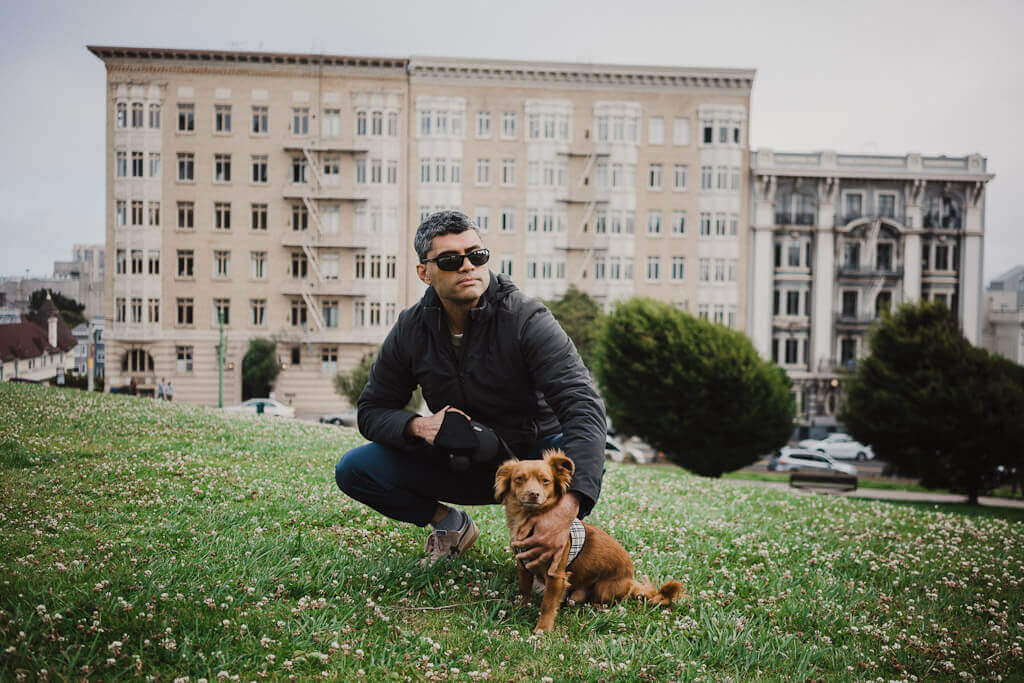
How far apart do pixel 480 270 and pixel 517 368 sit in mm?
685

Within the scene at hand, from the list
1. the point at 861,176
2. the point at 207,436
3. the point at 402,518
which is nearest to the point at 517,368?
the point at 402,518

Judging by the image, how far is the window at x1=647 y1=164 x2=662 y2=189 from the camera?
50.8 metres

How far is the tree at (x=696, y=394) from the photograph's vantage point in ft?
87.0

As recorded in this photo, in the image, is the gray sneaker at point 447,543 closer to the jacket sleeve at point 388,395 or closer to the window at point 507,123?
the jacket sleeve at point 388,395

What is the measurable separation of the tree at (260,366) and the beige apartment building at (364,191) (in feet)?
2.69

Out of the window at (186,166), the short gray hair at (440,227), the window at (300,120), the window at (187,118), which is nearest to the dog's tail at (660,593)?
the short gray hair at (440,227)

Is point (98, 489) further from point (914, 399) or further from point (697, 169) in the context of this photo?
point (697, 169)

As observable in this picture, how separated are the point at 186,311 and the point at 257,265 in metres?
6.16

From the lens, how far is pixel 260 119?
48531 mm

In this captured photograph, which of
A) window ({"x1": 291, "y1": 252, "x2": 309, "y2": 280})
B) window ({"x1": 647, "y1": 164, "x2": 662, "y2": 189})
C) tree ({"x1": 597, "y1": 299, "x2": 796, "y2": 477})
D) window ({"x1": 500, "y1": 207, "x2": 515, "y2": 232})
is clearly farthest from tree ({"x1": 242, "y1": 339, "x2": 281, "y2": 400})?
window ({"x1": 647, "y1": 164, "x2": 662, "y2": 189})

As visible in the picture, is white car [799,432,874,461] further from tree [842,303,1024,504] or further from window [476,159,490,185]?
window [476,159,490,185]

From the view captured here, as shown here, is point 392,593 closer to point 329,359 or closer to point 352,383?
point 352,383

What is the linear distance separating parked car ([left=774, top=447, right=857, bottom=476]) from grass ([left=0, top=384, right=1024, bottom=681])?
3353 cm

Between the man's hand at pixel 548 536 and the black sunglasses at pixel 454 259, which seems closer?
the man's hand at pixel 548 536
